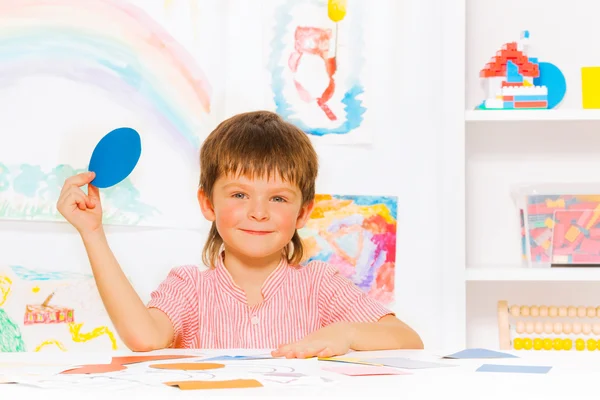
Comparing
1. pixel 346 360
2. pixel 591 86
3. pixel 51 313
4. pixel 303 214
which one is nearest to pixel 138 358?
pixel 346 360

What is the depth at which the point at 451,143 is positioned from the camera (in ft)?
5.47

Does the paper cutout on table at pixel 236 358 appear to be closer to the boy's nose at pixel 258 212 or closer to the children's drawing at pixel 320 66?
the boy's nose at pixel 258 212

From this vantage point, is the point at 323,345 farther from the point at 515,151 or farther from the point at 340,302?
the point at 515,151

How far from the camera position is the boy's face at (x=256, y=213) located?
1.19 metres

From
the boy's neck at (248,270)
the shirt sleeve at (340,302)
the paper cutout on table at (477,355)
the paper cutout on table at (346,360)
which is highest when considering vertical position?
the boy's neck at (248,270)

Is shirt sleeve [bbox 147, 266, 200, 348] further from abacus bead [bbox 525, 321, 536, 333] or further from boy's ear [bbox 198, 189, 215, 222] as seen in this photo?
abacus bead [bbox 525, 321, 536, 333]

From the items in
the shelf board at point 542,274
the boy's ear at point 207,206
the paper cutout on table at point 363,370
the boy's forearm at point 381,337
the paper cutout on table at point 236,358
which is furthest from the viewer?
the shelf board at point 542,274

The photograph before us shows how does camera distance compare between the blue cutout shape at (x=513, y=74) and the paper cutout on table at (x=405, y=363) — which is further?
the blue cutout shape at (x=513, y=74)

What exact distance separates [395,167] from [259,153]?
0.60m

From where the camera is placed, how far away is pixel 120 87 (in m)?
1.73

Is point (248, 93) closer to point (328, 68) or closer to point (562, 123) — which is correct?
Answer: point (328, 68)

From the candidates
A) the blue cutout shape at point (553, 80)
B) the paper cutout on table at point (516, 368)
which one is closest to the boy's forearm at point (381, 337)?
the paper cutout on table at point (516, 368)

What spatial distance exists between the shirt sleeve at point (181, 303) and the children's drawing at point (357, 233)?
53 cm

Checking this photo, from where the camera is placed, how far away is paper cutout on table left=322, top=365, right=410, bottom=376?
639 mm
